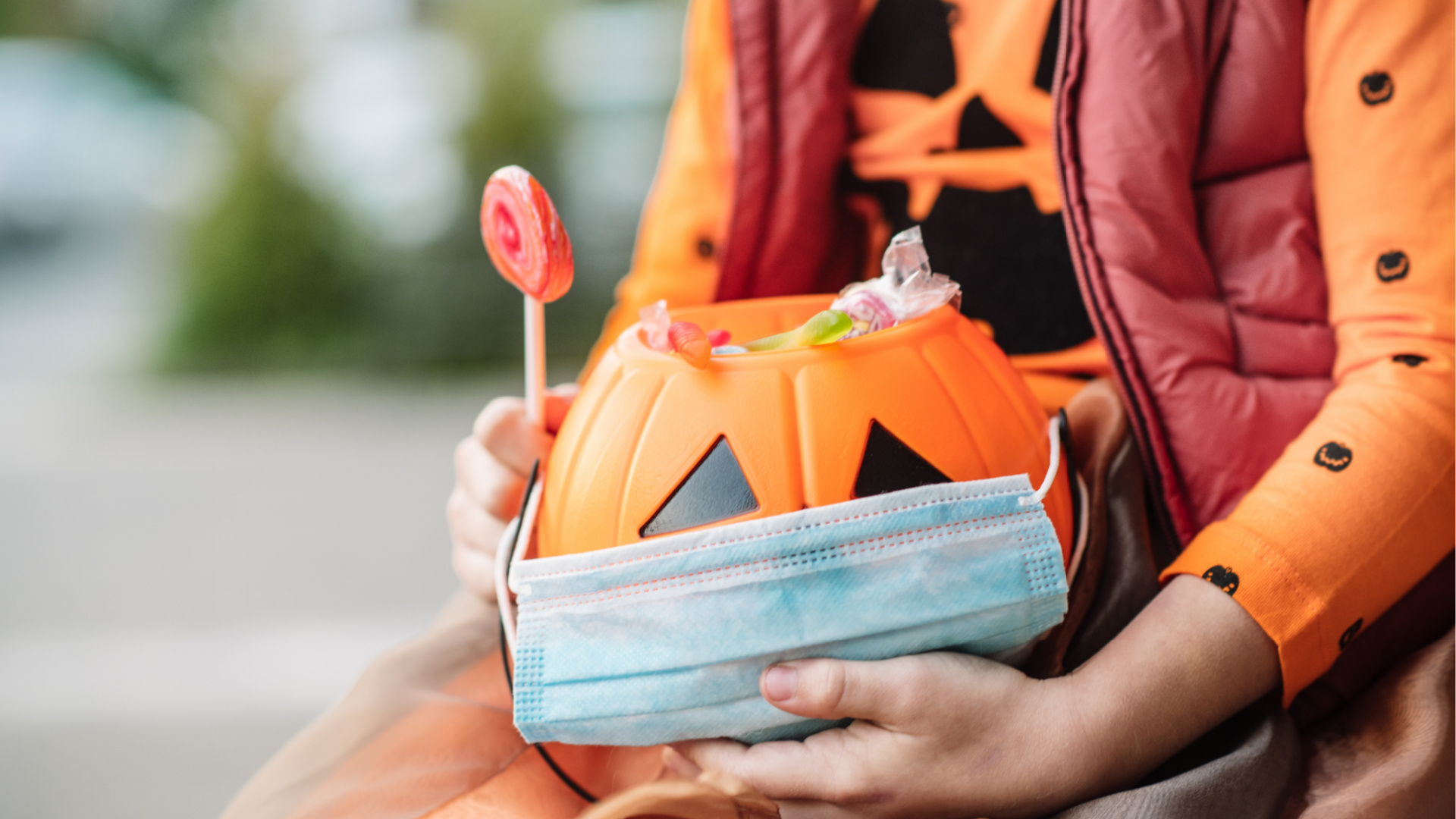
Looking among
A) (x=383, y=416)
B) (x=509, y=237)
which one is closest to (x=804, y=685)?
(x=509, y=237)

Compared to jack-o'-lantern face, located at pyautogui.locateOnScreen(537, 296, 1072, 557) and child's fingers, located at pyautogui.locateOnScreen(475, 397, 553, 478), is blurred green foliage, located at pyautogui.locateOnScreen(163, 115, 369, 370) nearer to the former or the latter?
child's fingers, located at pyautogui.locateOnScreen(475, 397, 553, 478)

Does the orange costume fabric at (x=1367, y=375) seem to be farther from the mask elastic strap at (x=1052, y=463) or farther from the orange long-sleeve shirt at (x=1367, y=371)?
the mask elastic strap at (x=1052, y=463)

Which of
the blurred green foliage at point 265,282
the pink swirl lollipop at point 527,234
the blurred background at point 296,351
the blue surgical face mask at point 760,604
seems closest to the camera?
the blue surgical face mask at point 760,604

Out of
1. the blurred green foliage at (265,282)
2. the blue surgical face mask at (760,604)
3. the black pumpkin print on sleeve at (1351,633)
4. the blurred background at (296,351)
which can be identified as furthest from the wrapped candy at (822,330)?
the blurred green foliage at (265,282)

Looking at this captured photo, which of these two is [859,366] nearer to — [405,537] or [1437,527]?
[1437,527]

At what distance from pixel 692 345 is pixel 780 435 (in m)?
0.09

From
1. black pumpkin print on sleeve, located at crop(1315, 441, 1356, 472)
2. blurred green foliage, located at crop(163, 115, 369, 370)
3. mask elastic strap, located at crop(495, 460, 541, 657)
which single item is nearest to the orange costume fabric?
black pumpkin print on sleeve, located at crop(1315, 441, 1356, 472)

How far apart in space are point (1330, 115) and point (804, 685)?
2.24 ft

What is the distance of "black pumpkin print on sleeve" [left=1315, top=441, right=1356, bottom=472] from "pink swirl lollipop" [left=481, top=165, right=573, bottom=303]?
61cm

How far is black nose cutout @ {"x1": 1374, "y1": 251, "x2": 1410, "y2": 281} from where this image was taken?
802mm

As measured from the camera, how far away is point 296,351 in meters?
4.05

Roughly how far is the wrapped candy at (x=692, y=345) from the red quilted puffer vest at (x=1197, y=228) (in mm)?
411

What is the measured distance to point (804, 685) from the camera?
613 millimetres

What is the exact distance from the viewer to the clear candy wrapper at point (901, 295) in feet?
2.36
